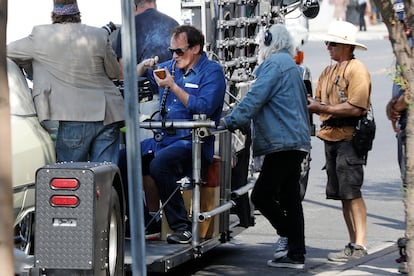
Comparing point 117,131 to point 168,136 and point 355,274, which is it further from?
point 355,274

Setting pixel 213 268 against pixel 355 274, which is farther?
pixel 213 268

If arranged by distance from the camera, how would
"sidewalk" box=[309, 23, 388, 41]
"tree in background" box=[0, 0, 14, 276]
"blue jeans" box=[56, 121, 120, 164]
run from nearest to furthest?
"tree in background" box=[0, 0, 14, 276], "blue jeans" box=[56, 121, 120, 164], "sidewalk" box=[309, 23, 388, 41]

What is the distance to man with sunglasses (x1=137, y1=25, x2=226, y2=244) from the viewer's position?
336 inches

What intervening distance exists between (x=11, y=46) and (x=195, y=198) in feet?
5.67

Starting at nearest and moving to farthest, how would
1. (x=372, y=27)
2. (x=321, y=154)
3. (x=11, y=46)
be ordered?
(x=11, y=46)
(x=321, y=154)
(x=372, y=27)

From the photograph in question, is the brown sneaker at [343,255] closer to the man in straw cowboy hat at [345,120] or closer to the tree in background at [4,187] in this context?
the man in straw cowboy hat at [345,120]

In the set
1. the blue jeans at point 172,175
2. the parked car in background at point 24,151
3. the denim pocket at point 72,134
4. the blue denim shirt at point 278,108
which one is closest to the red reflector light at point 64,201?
the parked car in background at point 24,151

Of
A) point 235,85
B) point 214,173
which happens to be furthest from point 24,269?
point 235,85

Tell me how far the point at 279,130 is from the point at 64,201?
2.60 meters

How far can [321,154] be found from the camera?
54.4ft

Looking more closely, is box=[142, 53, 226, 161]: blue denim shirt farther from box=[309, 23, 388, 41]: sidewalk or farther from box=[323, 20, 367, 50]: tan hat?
box=[309, 23, 388, 41]: sidewalk

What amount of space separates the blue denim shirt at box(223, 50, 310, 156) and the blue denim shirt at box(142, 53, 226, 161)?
0.28 metres

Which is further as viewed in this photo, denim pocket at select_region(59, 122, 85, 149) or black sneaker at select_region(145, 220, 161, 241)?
black sneaker at select_region(145, 220, 161, 241)

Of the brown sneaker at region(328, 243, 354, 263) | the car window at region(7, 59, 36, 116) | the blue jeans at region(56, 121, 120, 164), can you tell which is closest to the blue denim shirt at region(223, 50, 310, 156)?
the brown sneaker at region(328, 243, 354, 263)
